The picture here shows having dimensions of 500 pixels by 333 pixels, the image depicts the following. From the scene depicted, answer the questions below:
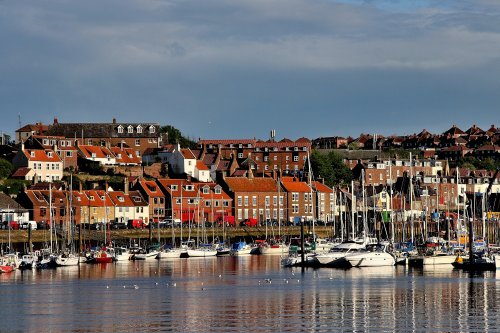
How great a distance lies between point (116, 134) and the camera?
13825 cm

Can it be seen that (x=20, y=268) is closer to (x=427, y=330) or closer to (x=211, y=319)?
(x=211, y=319)

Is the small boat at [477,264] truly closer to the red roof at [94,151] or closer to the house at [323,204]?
the house at [323,204]

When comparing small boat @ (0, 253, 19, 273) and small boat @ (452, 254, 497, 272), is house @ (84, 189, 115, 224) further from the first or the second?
small boat @ (452, 254, 497, 272)

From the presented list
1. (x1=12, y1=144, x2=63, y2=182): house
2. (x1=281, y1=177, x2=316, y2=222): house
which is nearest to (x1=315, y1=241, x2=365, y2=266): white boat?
(x1=281, y1=177, x2=316, y2=222): house

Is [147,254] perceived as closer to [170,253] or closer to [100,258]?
[170,253]

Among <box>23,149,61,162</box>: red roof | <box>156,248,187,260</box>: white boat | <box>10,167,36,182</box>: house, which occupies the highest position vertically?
<box>23,149,61,162</box>: red roof

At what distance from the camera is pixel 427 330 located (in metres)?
41.9

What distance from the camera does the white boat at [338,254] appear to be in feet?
244

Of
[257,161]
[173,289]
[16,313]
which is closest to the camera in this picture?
[16,313]

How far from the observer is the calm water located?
43906 millimetres

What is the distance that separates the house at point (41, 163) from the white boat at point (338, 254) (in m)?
46.7

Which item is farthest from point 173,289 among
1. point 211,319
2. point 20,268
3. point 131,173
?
point 131,173

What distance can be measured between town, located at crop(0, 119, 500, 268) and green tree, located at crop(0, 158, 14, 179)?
0.67 feet

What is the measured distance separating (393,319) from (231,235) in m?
64.1
